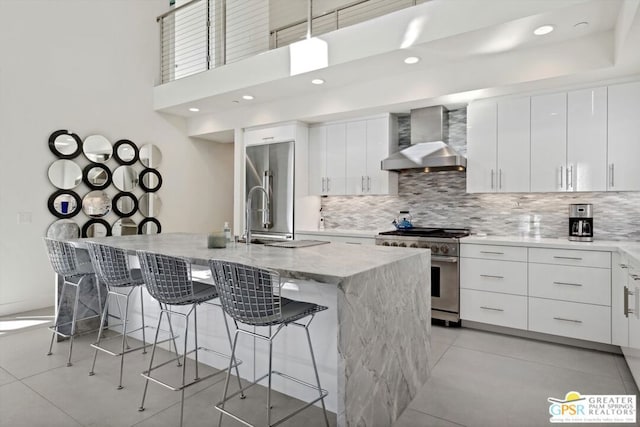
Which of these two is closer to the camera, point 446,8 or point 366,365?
point 366,365

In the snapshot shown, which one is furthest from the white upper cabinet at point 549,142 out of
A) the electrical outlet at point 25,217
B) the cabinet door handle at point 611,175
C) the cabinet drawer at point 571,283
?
the electrical outlet at point 25,217

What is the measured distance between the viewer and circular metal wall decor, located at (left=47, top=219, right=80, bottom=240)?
468 cm

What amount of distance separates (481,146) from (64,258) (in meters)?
4.11

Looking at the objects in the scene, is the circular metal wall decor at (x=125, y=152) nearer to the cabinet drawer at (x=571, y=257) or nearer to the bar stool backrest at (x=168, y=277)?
the bar stool backrest at (x=168, y=277)

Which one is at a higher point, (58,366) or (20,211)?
(20,211)

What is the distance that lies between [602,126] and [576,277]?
1400 millimetres

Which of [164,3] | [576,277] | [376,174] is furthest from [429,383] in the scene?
[164,3]

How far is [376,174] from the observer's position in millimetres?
4746

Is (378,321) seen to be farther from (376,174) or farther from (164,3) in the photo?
(164,3)

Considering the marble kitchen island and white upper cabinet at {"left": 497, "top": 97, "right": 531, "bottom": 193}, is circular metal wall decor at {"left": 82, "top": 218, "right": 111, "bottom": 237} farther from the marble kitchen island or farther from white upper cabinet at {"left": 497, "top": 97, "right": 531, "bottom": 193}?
white upper cabinet at {"left": 497, "top": 97, "right": 531, "bottom": 193}

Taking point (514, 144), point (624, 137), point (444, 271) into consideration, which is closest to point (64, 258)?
point (444, 271)

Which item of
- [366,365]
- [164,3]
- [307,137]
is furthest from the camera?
[164,3]

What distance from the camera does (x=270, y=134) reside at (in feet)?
17.5

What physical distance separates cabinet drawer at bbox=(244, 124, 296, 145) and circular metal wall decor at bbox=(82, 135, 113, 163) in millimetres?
1869
